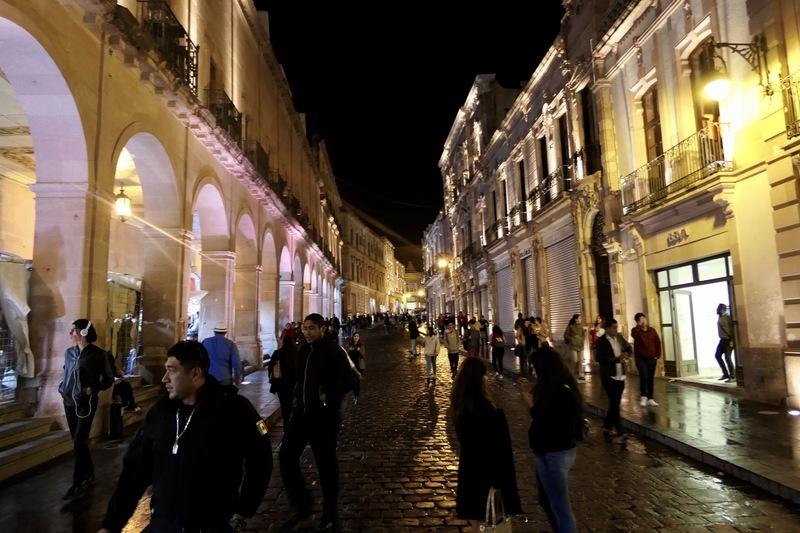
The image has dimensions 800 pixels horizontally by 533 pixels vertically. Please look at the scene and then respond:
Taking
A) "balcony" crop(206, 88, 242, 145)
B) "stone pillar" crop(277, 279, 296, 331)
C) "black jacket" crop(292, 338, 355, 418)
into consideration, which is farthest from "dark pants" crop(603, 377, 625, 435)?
"stone pillar" crop(277, 279, 296, 331)

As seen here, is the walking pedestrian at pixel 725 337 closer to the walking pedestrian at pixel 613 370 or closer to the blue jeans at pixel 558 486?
the walking pedestrian at pixel 613 370

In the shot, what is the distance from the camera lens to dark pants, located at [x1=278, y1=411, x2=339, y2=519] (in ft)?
14.2

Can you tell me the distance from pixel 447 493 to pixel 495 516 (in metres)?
2.31

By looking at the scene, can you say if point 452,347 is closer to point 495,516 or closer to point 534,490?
point 534,490

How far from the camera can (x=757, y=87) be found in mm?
9438

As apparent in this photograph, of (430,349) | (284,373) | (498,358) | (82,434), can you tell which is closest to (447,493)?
(284,373)

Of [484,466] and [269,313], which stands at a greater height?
[269,313]

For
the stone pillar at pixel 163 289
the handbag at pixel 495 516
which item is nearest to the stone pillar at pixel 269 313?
the stone pillar at pixel 163 289

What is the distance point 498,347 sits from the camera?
49.9ft

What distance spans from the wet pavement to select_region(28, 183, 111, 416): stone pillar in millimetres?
1441

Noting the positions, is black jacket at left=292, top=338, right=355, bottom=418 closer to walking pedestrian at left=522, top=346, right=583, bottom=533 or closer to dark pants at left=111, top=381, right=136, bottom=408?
walking pedestrian at left=522, top=346, right=583, bottom=533

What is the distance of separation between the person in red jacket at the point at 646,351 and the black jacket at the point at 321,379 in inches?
230

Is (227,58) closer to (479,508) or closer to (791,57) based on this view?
(791,57)

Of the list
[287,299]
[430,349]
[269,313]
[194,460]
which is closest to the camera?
[194,460]
